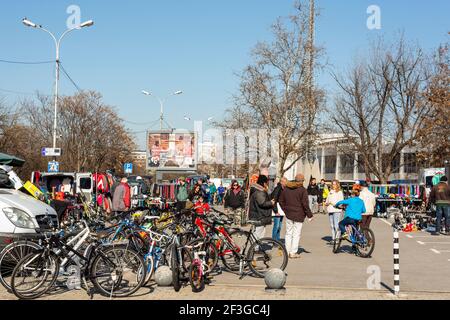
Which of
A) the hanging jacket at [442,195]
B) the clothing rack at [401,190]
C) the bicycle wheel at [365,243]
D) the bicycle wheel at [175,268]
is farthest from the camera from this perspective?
the clothing rack at [401,190]

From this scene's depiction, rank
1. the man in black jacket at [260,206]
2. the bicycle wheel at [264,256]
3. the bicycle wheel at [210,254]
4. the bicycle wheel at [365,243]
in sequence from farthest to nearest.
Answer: the bicycle wheel at [365,243]
the man in black jacket at [260,206]
the bicycle wheel at [264,256]
the bicycle wheel at [210,254]

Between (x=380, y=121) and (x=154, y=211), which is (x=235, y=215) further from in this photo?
(x=380, y=121)

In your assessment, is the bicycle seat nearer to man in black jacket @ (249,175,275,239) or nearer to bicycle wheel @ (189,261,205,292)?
bicycle wheel @ (189,261,205,292)

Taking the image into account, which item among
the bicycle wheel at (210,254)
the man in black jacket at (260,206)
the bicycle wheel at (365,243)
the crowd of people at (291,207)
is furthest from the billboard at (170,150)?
the bicycle wheel at (210,254)

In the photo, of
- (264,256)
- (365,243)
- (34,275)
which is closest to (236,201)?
(365,243)

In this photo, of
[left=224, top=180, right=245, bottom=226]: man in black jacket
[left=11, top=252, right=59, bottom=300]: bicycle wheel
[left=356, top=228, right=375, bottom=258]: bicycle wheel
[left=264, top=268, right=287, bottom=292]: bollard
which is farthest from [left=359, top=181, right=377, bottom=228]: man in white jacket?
[left=11, top=252, right=59, bottom=300]: bicycle wheel

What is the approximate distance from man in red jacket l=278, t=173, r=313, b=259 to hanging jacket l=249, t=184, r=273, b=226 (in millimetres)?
528

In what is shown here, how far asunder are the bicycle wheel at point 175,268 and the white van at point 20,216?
220 centimetres

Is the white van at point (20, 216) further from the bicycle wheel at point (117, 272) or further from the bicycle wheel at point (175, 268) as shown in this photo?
the bicycle wheel at point (175, 268)

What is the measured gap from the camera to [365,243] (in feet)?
45.3

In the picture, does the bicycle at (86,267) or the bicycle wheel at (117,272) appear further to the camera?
the bicycle wheel at (117,272)

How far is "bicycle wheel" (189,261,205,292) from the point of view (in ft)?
29.7

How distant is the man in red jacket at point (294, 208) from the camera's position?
44.1ft

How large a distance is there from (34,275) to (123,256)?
1.25 m
